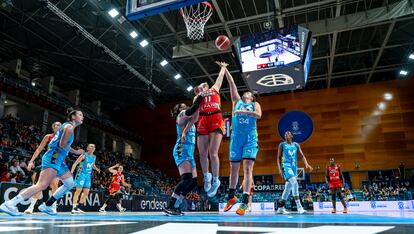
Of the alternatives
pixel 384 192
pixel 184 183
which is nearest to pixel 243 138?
pixel 184 183

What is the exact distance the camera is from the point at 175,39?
66.2 feet

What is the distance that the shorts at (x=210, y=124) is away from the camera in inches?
221

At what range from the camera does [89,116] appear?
26031 millimetres

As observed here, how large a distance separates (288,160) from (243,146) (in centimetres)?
314

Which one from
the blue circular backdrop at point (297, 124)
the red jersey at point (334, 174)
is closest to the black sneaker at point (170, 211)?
the red jersey at point (334, 174)

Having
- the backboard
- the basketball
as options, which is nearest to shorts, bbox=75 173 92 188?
the backboard

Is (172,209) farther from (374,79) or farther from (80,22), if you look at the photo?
(374,79)

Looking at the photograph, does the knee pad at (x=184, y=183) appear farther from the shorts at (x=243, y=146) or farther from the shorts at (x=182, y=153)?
the shorts at (x=243, y=146)

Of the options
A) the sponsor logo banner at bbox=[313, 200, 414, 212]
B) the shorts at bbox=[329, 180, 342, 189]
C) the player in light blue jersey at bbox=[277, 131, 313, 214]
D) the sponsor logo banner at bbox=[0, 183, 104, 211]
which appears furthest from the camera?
the sponsor logo banner at bbox=[313, 200, 414, 212]

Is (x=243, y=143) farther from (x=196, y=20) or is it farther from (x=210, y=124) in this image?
(x=196, y=20)

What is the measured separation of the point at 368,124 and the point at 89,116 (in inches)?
897

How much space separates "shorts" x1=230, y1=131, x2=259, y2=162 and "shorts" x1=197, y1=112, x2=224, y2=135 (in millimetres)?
427

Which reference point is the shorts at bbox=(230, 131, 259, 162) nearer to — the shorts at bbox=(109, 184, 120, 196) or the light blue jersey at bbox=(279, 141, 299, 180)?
the light blue jersey at bbox=(279, 141, 299, 180)

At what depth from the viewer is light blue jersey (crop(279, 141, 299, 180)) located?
27.4 feet
